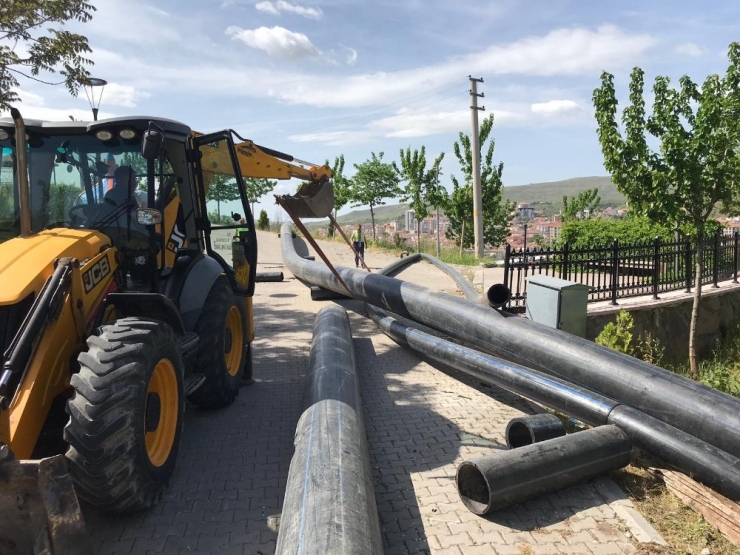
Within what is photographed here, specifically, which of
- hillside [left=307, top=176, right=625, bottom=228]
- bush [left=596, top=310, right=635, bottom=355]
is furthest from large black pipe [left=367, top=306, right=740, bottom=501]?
hillside [left=307, top=176, right=625, bottom=228]

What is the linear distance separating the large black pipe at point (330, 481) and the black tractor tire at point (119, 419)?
3.08 ft

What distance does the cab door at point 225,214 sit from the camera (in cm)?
535

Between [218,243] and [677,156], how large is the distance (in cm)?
642

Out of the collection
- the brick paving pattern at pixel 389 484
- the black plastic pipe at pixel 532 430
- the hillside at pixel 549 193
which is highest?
the hillside at pixel 549 193

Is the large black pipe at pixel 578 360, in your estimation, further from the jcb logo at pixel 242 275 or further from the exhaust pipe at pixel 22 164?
the exhaust pipe at pixel 22 164

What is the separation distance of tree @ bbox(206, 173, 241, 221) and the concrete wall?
5.77 meters

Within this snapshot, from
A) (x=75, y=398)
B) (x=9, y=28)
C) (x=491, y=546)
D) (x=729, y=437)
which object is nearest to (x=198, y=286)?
(x=75, y=398)

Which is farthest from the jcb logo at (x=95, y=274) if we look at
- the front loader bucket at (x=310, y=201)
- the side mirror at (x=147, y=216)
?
the front loader bucket at (x=310, y=201)

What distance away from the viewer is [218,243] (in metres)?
5.64

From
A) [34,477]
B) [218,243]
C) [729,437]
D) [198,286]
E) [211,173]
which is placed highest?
[211,173]

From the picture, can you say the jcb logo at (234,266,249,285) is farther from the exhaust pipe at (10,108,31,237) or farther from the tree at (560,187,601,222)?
the tree at (560,187,601,222)

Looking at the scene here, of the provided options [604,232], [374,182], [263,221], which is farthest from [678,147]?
[263,221]

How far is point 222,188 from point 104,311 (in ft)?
6.95

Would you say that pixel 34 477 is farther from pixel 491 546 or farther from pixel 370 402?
pixel 370 402
